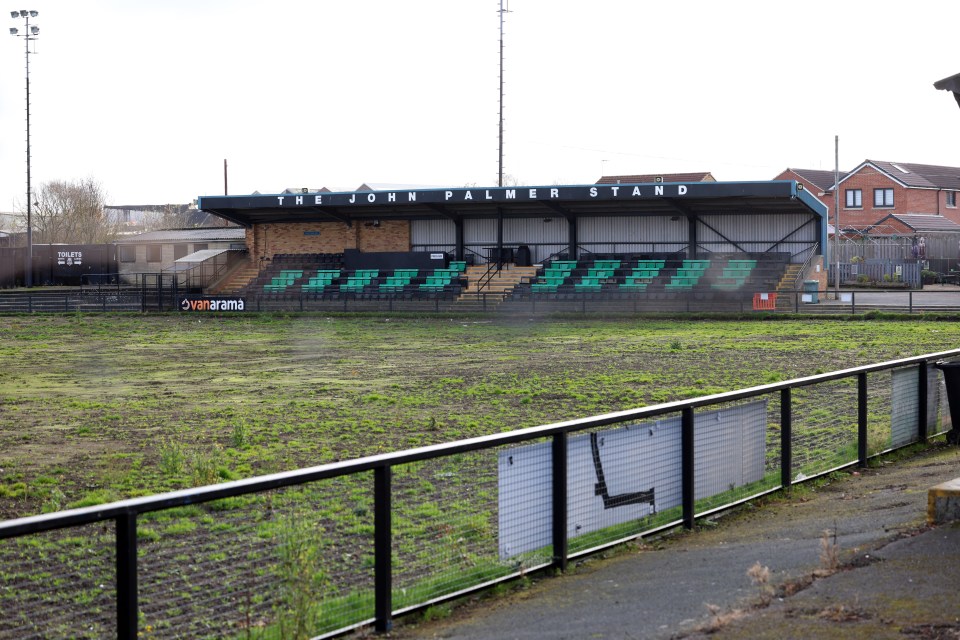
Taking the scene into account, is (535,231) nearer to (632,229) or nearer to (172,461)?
(632,229)

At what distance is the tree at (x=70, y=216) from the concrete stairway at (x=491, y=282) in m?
60.0

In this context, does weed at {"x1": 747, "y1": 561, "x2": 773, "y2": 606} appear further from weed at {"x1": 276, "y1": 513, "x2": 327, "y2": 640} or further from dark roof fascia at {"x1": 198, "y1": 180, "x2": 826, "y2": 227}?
dark roof fascia at {"x1": 198, "y1": 180, "x2": 826, "y2": 227}

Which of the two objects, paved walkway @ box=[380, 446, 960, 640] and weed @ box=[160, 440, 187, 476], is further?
weed @ box=[160, 440, 187, 476]

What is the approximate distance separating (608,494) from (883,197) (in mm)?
81019

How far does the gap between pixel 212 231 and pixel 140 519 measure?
6846 centimetres

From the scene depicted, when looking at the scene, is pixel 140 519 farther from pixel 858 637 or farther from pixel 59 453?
pixel 858 637

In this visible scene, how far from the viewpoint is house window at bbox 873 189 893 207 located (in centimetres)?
8219

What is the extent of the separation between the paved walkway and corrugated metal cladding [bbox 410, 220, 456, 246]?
5191 cm

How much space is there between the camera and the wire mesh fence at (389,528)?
5898mm

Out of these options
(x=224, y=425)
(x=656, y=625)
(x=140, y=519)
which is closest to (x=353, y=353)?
(x=224, y=425)

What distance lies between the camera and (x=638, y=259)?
55.3 metres

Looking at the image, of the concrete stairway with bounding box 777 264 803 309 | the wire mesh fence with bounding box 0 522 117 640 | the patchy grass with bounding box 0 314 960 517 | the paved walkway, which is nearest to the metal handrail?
the concrete stairway with bounding box 777 264 803 309

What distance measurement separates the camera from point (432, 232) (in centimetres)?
6044

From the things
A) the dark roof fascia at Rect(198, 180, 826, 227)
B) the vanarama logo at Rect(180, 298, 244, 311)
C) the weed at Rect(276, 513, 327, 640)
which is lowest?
the weed at Rect(276, 513, 327, 640)
